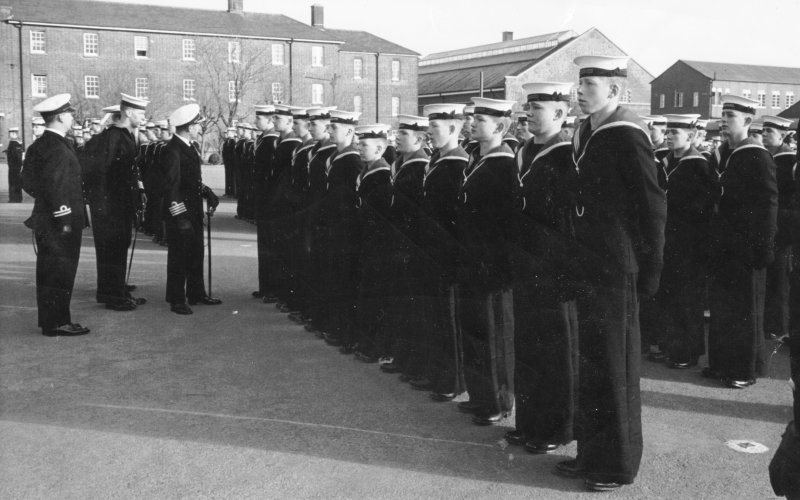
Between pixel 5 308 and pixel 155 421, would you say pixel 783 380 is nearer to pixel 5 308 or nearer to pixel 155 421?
pixel 155 421

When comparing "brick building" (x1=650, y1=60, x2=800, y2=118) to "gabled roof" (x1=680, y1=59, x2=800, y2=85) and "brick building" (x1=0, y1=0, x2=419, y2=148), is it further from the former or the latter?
"brick building" (x1=0, y1=0, x2=419, y2=148)

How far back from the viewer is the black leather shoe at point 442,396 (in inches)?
257

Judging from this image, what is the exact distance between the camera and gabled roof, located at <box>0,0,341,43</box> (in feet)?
184

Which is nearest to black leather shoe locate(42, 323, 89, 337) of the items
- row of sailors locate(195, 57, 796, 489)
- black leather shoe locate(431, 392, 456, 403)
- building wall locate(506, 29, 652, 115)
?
row of sailors locate(195, 57, 796, 489)

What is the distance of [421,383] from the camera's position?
689cm

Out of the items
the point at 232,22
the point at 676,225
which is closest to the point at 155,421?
the point at 676,225

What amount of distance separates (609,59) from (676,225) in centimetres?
324

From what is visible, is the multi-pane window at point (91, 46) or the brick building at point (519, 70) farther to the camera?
the brick building at point (519, 70)

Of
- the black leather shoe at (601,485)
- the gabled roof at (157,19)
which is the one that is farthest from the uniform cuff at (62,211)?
the gabled roof at (157,19)

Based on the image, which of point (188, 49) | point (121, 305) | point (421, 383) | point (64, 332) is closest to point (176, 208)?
point (121, 305)

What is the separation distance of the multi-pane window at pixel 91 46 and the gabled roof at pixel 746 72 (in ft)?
152

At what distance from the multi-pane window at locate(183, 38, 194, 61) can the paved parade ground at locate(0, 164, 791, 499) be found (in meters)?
53.0

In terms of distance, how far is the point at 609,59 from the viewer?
16.1 feet

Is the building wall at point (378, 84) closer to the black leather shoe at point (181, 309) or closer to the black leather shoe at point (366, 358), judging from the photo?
the black leather shoe at point (181, 309)
